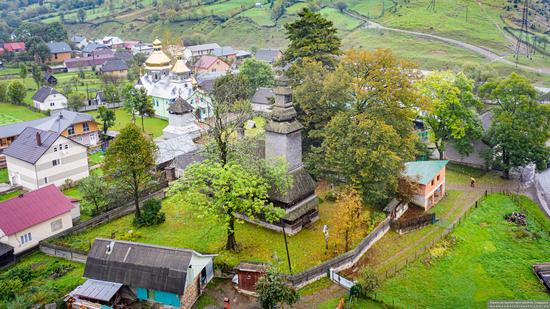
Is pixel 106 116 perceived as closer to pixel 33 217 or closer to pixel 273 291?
pixel 33 217

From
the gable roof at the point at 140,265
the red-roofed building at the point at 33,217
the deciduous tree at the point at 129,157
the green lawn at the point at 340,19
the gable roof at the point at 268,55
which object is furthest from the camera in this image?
the green lawn at the point at 340,19

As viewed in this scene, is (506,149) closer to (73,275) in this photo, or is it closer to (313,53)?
(313,53)

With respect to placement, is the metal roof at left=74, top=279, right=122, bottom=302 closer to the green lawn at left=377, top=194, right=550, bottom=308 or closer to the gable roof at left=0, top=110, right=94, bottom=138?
the green lawn at left=377, top=194, right=550, bottom=308

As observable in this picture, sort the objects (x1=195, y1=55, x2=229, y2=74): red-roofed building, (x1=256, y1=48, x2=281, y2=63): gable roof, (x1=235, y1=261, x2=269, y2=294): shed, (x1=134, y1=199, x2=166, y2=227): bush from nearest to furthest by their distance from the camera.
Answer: (x1=235, y1=261, x2=269, y2=294): shed < (x1=134, y1=199, x2=166, y2=227): bush < (x1=195, y1=55, x2=229, y2=74): red-roofed building < (x1=256, y1=48, x2=281, y2=63): gable roof

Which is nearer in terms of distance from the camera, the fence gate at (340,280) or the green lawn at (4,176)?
the fence gate at (340,280)

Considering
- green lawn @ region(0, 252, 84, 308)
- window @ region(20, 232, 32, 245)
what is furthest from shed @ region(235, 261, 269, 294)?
window @ region(20, 232, 32, 245)

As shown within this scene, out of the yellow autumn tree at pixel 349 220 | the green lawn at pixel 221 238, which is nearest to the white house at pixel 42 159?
the green lawn at pixel 221 238

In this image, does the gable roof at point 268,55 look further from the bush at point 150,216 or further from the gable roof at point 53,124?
the bush at point 150,216
